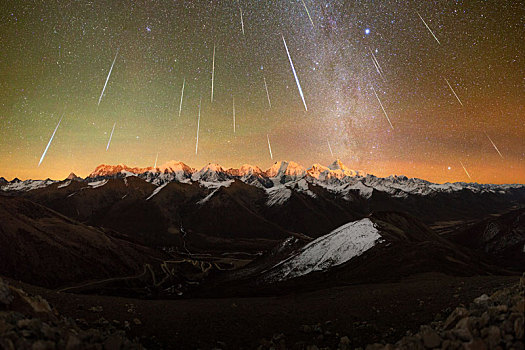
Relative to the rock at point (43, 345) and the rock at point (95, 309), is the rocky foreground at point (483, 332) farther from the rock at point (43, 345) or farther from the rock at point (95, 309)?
the rock at point (95, 309)

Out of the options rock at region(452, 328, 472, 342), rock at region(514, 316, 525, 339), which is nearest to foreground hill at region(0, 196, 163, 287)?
rock at region(452, 328, 472, 342)

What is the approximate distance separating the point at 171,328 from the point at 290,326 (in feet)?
29.9

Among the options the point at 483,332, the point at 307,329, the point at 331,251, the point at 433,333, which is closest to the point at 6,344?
the point at 433,333

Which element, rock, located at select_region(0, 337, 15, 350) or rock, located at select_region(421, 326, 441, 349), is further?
rock, located at select_region(421, 326, 441, 349)

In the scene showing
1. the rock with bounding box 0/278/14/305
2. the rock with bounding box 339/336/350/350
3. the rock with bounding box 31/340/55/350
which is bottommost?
the rock with bounding box 339/336/350/350

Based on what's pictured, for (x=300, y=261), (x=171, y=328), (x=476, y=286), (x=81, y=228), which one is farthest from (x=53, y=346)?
(x=81, y=228)

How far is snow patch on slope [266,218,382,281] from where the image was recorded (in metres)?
69.0

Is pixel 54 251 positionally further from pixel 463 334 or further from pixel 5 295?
pixel 463 334

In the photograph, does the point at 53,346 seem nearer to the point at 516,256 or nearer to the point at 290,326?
the point at 290,326

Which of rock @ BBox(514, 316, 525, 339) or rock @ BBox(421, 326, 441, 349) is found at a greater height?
rock @ BBox(514, 316, 525, 339)

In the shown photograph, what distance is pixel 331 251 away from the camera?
75.2 metres

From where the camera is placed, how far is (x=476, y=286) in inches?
1144

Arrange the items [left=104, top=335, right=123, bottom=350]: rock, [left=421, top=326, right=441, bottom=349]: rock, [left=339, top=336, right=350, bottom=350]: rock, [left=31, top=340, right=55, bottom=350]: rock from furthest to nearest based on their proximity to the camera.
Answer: [left=339, top=336, right=350, bottom=350]: rock
[left=104, top=335, right=123, bottom=350]: rock
[left=421, top=326, right=441, bottom=349]: rock
[left=31, top=340, right=55, bottom=350]: rock

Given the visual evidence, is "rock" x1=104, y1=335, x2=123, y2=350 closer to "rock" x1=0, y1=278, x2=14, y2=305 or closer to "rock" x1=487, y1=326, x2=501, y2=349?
"rock" x1=0, y1=278, x2=14, y2=305
